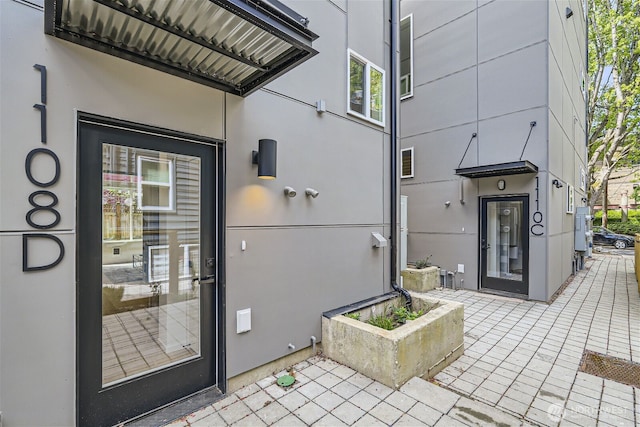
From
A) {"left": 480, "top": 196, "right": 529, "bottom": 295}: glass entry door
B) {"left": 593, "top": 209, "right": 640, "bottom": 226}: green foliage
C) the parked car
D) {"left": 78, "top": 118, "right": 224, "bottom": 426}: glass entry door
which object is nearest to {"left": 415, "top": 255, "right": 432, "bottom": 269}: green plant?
{"left": 480, "top": 196, "right": 529, "bottom": 295}: glass entry door

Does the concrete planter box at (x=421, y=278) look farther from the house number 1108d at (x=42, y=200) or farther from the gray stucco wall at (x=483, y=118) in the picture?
the house number 1108d at (x=42, y=200)

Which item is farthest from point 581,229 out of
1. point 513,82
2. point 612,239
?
point 612,239

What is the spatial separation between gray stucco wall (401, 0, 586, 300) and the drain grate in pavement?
2.53 metres

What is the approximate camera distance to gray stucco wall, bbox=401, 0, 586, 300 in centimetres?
601

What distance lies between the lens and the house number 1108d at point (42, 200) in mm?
1817

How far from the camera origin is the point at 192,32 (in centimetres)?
199

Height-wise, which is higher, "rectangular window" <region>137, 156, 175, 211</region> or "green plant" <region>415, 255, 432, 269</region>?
"rectangular window" <region>137, 156, 175, 211</region>

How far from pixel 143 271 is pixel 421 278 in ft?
18.6

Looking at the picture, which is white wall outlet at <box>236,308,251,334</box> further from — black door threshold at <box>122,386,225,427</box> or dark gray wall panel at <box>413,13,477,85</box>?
dark gray wall panel at <box>413,13,477,85</box>

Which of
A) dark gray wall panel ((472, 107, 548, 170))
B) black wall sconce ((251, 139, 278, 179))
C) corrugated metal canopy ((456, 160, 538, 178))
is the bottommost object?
black wall sconce ((251, 139, 278, 179))

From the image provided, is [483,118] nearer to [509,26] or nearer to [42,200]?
[509,26]

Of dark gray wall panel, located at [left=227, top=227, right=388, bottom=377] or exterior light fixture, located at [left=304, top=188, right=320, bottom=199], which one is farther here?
exterior light fixture, located at [left=304, top=188, right=320, bottom=199]

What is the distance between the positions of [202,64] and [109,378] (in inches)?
97.2

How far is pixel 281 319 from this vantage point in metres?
3.15
